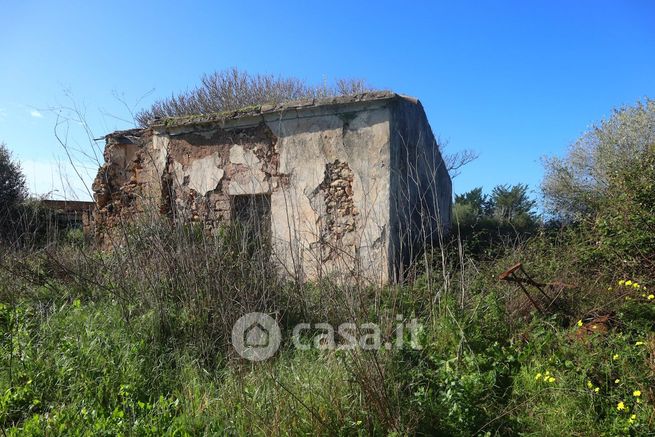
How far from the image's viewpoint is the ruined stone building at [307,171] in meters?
6.11

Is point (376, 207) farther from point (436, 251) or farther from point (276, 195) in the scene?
point (276, 195)

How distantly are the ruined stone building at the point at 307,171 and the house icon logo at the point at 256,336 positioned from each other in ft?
5.29

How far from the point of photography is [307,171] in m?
6.55

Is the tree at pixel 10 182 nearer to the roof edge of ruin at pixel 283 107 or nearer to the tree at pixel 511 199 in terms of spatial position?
the roof edge of ruin at pixel 283 107

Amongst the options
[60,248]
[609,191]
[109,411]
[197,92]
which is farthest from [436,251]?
[197,92]

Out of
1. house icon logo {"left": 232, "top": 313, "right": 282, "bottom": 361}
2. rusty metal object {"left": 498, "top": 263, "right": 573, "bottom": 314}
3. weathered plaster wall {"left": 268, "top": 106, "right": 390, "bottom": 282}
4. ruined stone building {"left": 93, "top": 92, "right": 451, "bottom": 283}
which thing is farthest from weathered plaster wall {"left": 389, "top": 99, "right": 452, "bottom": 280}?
house icon logo {"left": 232, "top": 313, "right": 282, "bottom": 361}

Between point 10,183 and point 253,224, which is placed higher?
point 10,183

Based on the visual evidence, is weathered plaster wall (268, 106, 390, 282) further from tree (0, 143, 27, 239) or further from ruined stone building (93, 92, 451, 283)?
tree (0, 143, 27, 239)

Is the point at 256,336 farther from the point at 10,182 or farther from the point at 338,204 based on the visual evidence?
the point at 10,182

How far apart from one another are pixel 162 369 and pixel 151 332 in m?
0.45

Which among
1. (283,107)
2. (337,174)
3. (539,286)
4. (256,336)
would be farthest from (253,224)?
(539,286)

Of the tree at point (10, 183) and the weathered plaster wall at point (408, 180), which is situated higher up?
the tree at point (10, 183)

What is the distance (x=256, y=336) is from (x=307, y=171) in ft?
10.9

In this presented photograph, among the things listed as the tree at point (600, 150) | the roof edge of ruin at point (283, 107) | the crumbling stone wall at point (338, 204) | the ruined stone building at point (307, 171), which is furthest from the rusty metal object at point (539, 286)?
the tree at point (600, 150)
